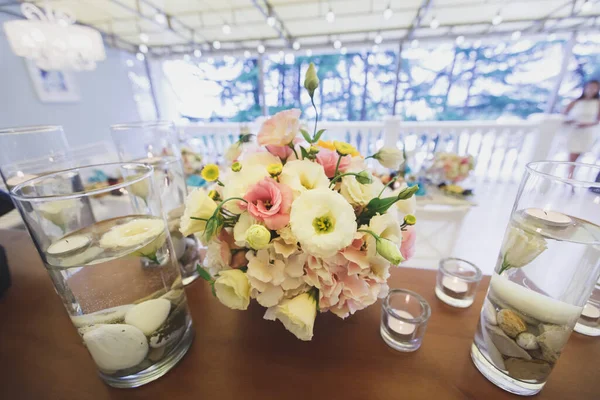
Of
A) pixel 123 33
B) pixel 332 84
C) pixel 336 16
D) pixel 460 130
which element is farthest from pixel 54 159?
pixel 332 84

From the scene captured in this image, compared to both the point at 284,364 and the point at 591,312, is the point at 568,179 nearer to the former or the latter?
the point at 591,312

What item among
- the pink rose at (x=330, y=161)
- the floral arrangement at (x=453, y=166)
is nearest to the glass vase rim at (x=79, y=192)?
the pink rose at (x=330, y=161)

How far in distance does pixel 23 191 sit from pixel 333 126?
235 cm

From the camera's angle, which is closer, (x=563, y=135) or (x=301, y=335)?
(x=301, y=335)

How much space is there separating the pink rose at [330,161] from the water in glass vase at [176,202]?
0.98 feet

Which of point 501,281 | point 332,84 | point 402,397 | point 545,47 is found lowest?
point 402,397

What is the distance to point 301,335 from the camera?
305 millimetres

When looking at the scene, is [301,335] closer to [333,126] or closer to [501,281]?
[501,281]

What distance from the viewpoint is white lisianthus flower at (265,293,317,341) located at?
0.98ft

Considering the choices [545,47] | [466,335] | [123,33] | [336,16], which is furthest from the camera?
[545,47]

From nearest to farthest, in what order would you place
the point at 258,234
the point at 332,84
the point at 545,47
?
the point at 258,234 → the point at 545,47 → the point at 332,84

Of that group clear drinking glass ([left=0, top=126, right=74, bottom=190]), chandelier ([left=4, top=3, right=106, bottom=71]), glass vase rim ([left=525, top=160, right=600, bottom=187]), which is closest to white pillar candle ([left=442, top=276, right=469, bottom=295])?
glass vase rim ([left=525, top=160, right=600, bottom=187])

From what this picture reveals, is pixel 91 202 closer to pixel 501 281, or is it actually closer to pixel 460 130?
pixel 501 281

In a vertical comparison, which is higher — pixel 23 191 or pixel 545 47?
pixel 545 47
